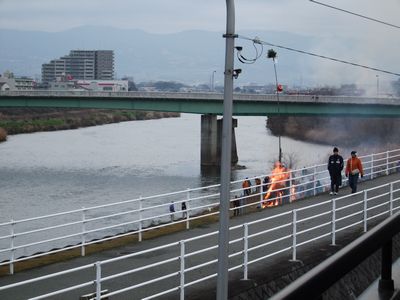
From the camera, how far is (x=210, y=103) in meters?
68.6

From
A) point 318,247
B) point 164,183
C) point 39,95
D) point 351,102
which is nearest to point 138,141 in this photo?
point 39,95

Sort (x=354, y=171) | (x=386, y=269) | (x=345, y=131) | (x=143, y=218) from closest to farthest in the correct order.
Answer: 1. (x=386, y=269)
2. (x=354, y=171)
3. (x=143, y=218)
4. (x=345, y=131)

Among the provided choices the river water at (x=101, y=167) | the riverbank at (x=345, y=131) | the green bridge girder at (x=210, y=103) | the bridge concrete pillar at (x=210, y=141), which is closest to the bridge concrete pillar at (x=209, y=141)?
the bridge concrete pillar at (x=210, y=141)

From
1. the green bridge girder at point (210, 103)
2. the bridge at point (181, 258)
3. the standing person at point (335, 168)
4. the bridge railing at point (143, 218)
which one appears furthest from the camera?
the green bridge girder at point (210, 103)

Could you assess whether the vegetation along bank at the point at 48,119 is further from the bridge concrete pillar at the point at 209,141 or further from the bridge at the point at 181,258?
the bridge at the point at 181,258

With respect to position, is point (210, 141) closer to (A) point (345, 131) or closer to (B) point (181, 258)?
(A) point (345, 131)

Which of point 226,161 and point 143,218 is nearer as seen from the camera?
point 226,161

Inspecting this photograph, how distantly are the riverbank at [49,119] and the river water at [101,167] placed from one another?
6760 millimetres

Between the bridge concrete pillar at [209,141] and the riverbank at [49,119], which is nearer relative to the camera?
the bridge concrete pillar at [209,141]

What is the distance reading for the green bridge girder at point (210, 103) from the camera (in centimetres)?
6731

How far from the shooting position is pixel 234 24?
804cm

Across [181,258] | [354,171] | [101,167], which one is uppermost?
[354,171]

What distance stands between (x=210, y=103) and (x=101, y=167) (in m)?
13.8

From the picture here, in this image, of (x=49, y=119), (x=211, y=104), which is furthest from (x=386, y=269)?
(x=49, y=119)
